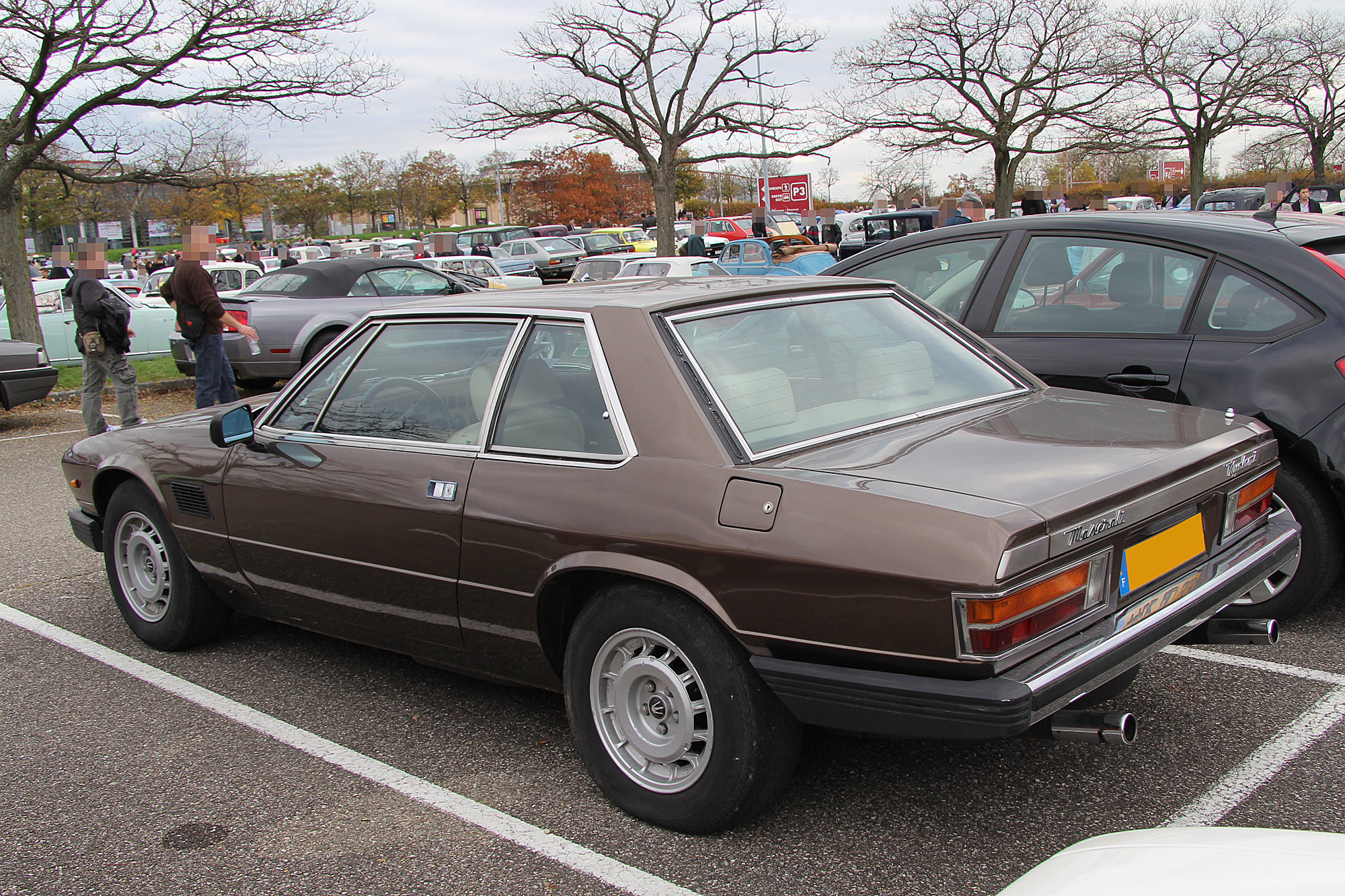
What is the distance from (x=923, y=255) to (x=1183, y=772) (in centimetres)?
305

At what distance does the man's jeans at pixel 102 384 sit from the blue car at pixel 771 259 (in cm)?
1024

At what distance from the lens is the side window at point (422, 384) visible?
3.28 metres

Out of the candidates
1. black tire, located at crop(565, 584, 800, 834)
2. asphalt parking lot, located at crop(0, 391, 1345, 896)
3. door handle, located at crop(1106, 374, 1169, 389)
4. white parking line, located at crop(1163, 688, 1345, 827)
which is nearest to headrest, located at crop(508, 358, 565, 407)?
black tire, located at crop(565, 584, 800, 834)

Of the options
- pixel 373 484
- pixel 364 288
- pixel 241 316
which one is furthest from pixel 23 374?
pixel 373 484

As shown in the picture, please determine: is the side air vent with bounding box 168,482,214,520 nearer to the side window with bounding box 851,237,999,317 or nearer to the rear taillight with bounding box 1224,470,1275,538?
the side window with bounding box 851,237,999,317

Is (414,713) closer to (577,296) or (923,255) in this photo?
(577,296)

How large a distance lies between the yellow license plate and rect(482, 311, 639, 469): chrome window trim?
1.25 m

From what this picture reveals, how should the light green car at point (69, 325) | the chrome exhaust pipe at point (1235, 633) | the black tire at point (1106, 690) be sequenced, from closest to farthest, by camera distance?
the black tire at point (1106, 690)
the chrome exhaust pipe at point (1235, 633)
the light green car at point (69, 325)

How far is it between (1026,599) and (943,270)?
327 centimetres

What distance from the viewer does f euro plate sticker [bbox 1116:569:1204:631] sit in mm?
2477

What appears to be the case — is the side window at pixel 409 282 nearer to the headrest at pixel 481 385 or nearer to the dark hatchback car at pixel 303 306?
the dark hatchback car at pixel 303 306

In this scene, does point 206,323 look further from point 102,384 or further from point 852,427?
point 852,427

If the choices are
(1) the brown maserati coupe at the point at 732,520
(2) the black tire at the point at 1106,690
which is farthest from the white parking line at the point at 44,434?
(2) the black tire at the point at 1106,690

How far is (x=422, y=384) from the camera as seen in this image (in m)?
3.51
